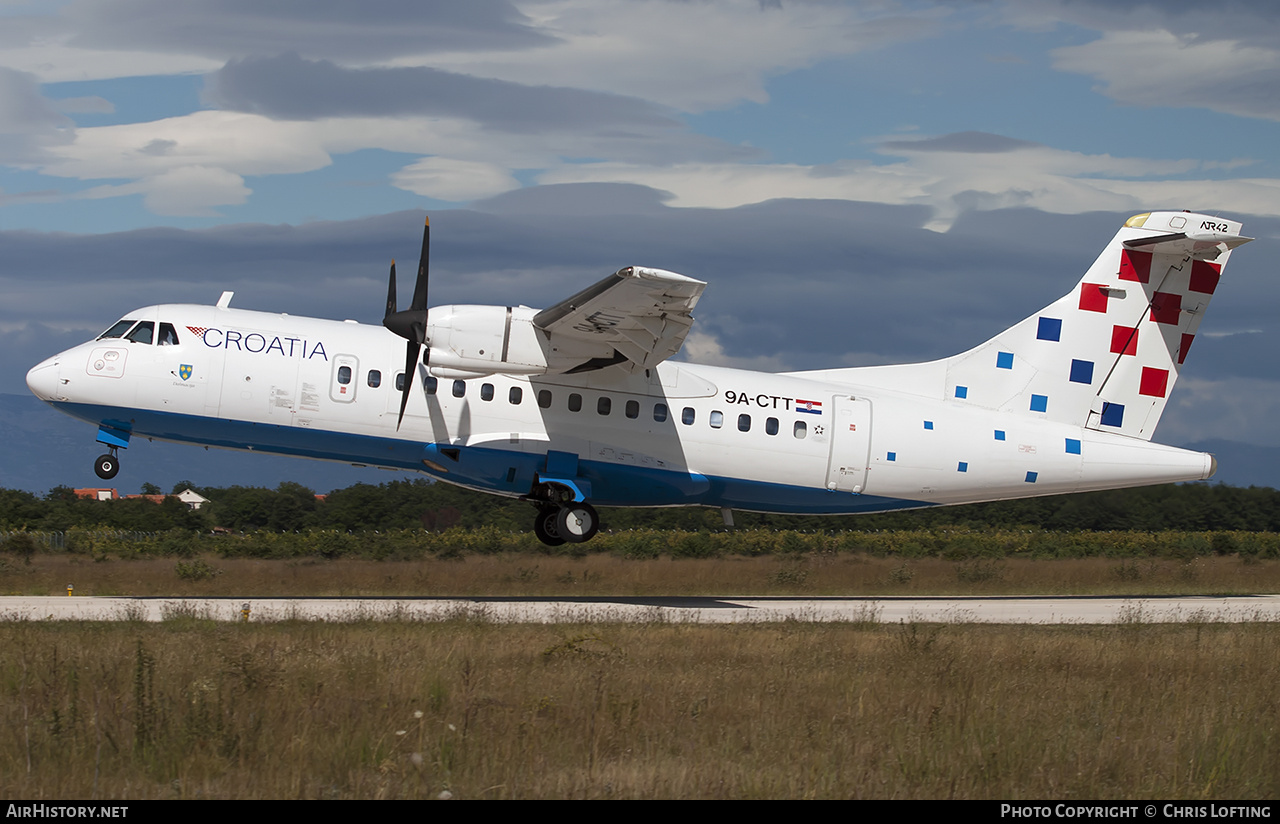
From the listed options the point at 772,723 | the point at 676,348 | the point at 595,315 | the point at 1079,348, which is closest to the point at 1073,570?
the point at 1079,348

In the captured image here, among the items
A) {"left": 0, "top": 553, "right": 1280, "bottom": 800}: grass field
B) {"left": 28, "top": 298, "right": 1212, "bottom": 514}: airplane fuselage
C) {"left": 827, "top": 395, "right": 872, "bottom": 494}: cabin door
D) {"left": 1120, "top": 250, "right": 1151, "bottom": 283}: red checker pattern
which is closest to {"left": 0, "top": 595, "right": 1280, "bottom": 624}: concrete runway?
{"left": 0, "top": 553, "right": 1280, "bottom": 800}: grass field

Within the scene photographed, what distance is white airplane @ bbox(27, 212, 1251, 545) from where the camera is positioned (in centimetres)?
1889

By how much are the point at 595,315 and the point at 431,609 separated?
18.8 ft

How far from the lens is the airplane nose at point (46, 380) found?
18797mm

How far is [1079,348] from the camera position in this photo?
23016 mm

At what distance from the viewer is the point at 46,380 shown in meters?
18.8

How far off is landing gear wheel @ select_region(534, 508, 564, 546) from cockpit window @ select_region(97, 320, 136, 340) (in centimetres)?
801

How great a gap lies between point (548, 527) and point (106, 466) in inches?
313

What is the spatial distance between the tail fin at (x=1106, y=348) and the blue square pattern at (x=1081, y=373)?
0.07ft

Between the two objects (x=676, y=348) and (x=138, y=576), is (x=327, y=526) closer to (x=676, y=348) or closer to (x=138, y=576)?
(x=138, y=576)

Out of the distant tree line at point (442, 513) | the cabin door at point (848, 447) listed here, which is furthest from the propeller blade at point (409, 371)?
the distant tree line at point (442, 513)

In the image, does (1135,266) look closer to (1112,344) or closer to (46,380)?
(1112,344)

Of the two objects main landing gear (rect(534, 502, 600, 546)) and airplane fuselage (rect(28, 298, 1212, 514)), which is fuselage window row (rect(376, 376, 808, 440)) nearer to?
airplane fuselage (rect(28, 298, 1212, 514))

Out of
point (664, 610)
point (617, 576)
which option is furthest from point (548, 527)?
point (617, 576)
